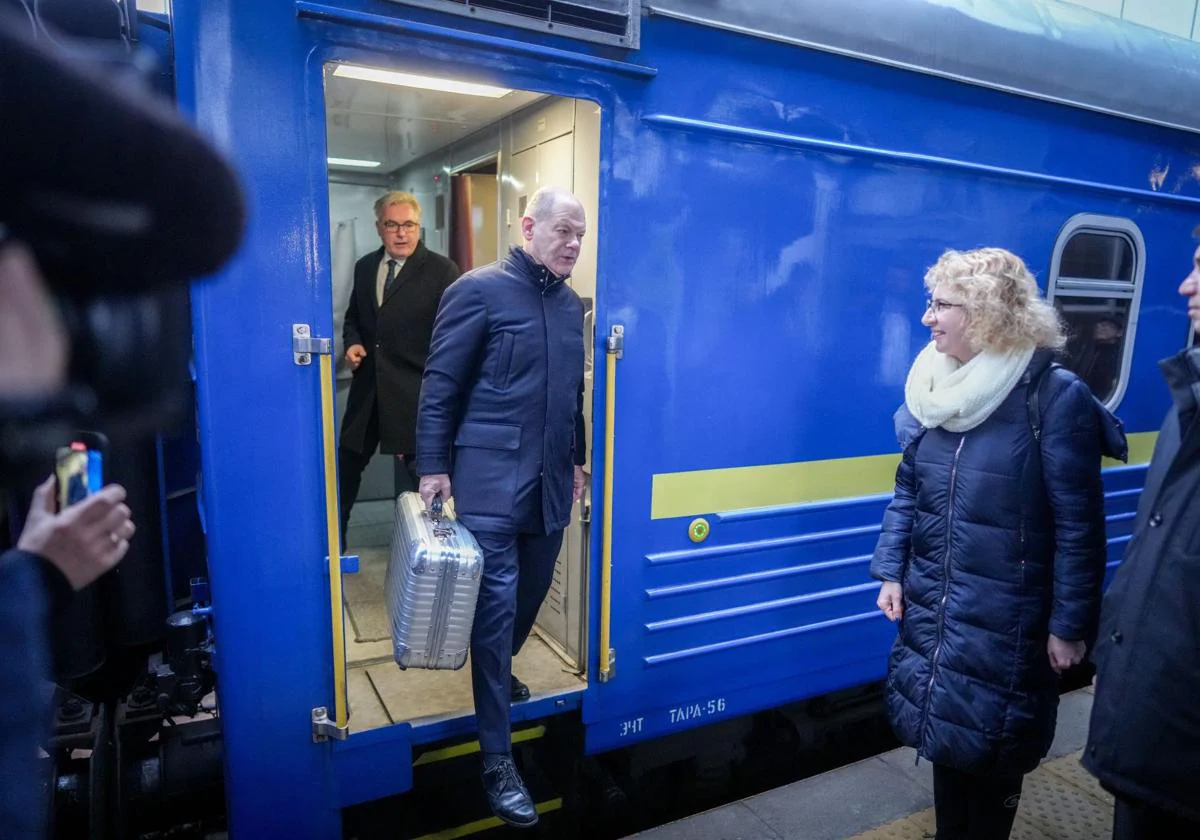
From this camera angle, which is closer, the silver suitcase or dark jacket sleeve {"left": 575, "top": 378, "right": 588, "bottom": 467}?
the silver suitcase

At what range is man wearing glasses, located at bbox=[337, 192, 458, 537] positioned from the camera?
3.56 m

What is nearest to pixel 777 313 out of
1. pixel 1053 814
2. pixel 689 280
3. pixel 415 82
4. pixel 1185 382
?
pixel 689 280

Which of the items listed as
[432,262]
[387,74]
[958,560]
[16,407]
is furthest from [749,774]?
[16,407]

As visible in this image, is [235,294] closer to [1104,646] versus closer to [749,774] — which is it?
[1104,646]

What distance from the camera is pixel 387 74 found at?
292 centimetres

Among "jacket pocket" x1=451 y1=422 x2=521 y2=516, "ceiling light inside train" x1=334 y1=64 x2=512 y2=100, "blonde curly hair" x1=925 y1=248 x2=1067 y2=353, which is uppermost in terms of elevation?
"ceiling light inside train" x1=334 y1=64 x2=512 y2=100

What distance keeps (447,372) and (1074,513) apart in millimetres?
1759

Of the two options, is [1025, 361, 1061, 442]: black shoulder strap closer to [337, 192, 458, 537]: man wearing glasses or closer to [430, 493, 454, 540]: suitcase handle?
[430, 493, 454, 540]: suitcase handle

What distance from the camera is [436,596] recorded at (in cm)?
228

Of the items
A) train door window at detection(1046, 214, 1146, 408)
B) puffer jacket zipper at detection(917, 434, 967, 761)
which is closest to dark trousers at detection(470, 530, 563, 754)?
puffer jacket zipper at detection(917, 434, 967, 761)

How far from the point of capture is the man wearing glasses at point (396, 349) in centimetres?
356

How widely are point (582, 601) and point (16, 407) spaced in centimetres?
235

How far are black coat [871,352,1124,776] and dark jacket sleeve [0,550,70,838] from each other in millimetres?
1956

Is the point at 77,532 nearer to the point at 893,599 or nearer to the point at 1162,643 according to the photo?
the point at 1162,643
